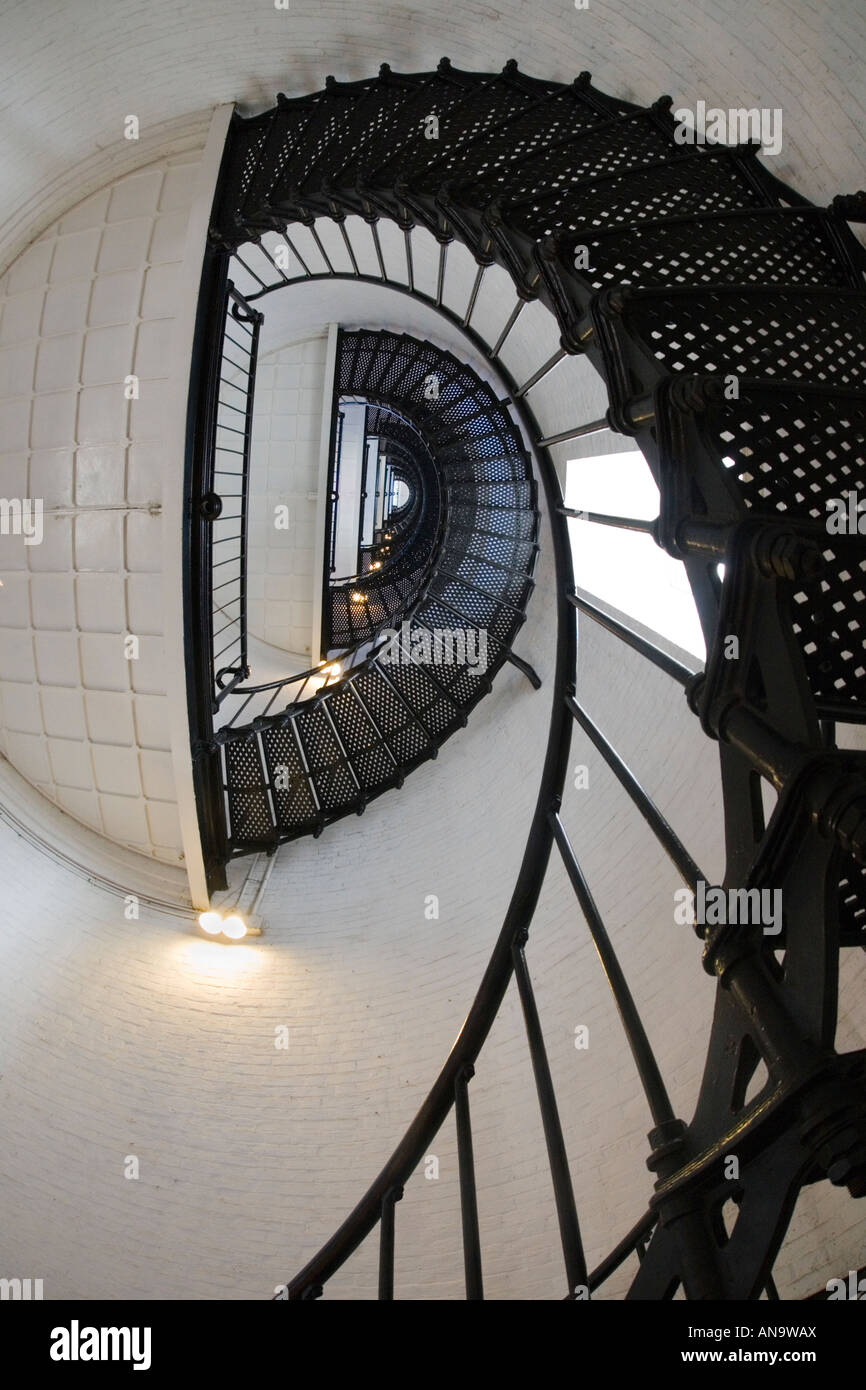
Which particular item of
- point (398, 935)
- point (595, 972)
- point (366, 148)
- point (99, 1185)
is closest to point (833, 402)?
point (595, 972)

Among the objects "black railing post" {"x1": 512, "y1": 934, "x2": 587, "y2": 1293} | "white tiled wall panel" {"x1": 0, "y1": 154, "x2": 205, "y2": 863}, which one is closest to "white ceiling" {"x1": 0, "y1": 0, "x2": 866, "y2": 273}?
"white tiled wall panel" {"x1": 0, "y1": 154, "x2": 205, "y2": 863}

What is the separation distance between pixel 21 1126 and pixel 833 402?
18.1 ft

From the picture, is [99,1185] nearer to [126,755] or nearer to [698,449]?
[126,755]

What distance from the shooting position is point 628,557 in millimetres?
5762

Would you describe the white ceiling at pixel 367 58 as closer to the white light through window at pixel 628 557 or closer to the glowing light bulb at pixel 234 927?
the white light through window at pixel 628 557

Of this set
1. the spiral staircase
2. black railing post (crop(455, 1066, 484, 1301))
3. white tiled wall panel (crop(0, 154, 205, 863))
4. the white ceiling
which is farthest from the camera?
white tiled wall panel (crop(0, 154, 205, 863))

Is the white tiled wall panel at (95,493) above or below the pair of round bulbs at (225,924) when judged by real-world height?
above

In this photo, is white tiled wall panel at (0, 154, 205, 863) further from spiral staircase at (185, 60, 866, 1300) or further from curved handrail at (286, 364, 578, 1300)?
curved handrail at (286, 364, 578, 1300)

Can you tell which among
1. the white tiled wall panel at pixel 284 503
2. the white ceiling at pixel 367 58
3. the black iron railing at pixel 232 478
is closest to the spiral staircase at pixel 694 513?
the white ceiling at pixel 367 58

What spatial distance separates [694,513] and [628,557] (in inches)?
165

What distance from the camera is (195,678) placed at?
5.62 m

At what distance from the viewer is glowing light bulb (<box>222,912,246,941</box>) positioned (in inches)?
223

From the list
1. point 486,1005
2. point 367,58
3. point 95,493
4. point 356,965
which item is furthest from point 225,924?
point 367,58

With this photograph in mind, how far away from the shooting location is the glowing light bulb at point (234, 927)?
5.67 m
